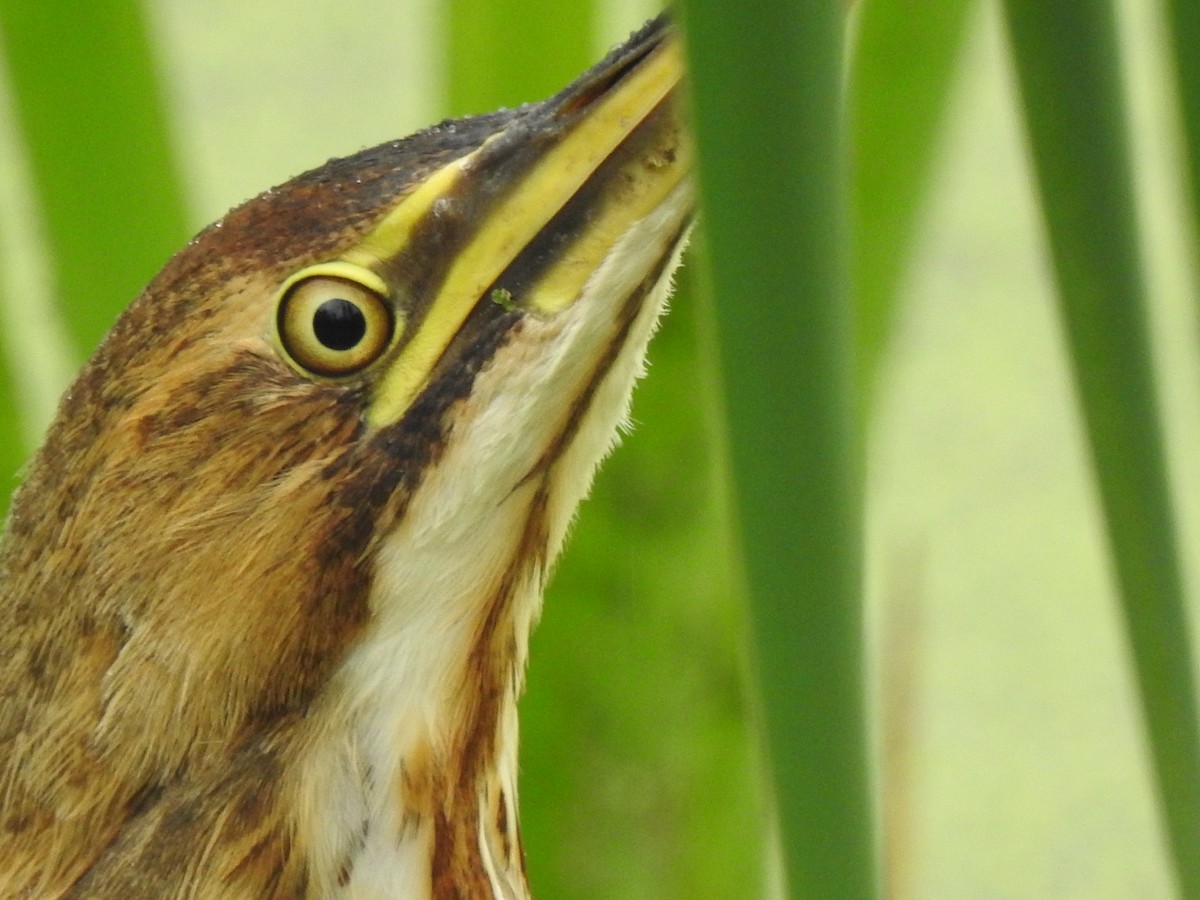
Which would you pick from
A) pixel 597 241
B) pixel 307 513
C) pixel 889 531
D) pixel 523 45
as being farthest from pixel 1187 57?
pixel 889 531

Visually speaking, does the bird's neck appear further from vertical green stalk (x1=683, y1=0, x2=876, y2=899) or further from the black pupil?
vertical green stalk (x1=683, y1=0, x2=876, y2=899)

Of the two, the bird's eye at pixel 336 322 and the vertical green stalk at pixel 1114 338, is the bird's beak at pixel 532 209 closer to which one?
the bird's eye at pixel 336 322

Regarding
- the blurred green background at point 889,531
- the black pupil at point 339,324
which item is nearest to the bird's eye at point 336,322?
the black pupil at point 339,324

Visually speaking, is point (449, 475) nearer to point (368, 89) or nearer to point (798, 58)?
point (798, 58)

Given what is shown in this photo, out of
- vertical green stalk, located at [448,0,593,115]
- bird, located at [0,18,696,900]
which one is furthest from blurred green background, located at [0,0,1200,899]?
bird, located at [0,18,696,900]

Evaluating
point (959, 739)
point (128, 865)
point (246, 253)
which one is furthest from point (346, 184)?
point (959, 739)

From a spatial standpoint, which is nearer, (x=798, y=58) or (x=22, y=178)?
(x=798, y=58)

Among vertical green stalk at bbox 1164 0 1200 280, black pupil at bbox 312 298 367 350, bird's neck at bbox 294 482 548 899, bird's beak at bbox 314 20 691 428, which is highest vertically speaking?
bird's beak at bbox 314 20 691 428
